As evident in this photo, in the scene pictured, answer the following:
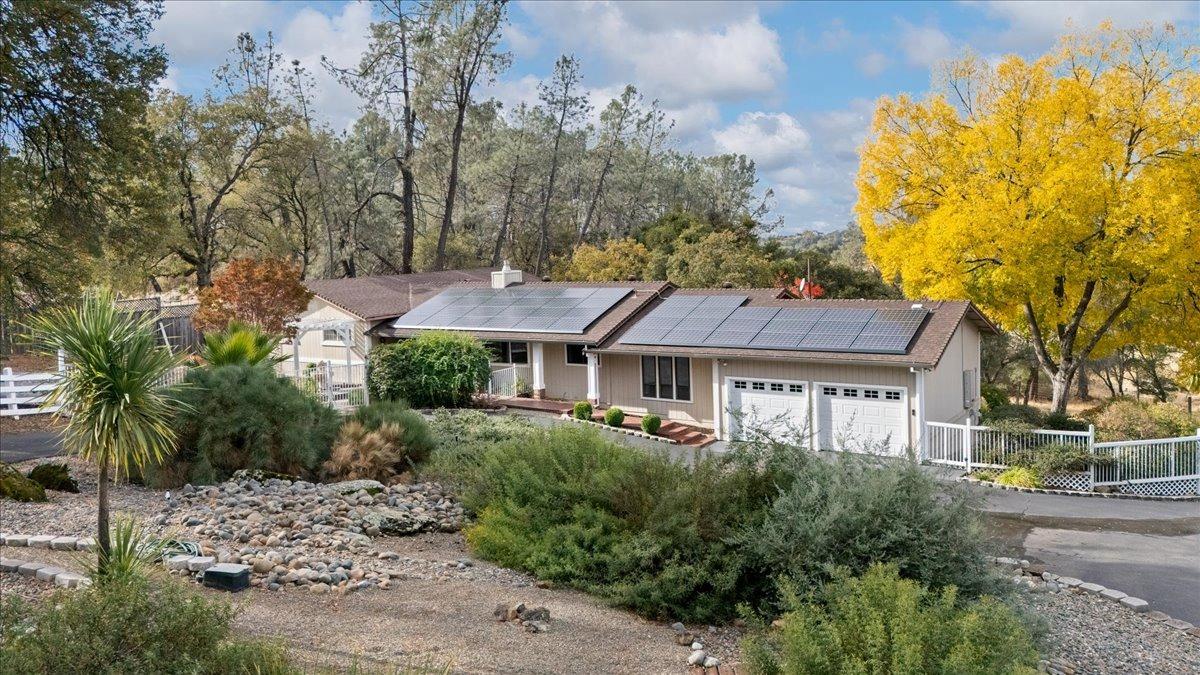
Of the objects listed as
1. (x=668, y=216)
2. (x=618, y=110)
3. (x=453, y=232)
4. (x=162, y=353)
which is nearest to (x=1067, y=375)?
(x=668, y=216)

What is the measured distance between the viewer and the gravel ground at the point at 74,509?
33.0 ft

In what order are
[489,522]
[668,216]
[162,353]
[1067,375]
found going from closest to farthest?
[162,353] < [489,522] < [1067,375] < [668,216]

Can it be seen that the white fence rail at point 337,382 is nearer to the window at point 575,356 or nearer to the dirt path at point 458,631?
the window at point 575,356

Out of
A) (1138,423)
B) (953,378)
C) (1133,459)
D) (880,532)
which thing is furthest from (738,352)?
(880,532)

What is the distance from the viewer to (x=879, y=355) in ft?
63.0

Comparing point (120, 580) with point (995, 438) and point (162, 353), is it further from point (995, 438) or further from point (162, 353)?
point (995, 438)

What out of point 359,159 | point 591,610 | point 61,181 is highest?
point 359,159

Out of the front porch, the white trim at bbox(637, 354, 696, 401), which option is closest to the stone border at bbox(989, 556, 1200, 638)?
the front porch

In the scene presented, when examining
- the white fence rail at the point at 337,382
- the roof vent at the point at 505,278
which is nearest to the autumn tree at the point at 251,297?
the white fence rail at the point at 337,382

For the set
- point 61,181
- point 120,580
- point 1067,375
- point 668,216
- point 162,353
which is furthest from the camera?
point 668,216

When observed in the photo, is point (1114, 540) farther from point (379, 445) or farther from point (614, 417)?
point (379, 445)

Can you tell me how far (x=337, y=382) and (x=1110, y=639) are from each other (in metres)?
19.1

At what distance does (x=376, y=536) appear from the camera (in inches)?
433

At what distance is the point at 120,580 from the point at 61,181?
900cm
